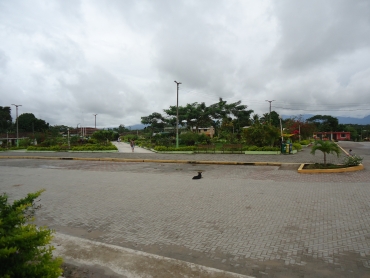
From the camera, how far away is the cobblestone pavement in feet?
12.6

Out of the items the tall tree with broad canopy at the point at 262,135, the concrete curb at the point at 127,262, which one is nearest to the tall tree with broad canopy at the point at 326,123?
the tall tree with broad canopy at the point at 262,135

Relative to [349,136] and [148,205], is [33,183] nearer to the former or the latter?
[148,205]

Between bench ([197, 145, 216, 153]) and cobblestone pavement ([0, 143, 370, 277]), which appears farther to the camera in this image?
bench ([197, 145, 216, 153])

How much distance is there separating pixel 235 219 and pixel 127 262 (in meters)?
2.67

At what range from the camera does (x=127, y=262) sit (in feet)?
12.2

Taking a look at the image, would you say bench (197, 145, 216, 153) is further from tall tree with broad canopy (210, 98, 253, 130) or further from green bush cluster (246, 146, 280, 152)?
tall tree with broad canopy (210, 98, 253, 130)

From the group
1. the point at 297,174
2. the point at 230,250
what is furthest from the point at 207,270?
the point at 297,174

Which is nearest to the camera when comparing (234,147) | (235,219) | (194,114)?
(235,219)

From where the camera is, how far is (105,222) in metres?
5.67

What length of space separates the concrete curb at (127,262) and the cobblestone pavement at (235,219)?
0.36 meters

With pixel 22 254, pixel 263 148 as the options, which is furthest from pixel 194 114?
pixel 22 254

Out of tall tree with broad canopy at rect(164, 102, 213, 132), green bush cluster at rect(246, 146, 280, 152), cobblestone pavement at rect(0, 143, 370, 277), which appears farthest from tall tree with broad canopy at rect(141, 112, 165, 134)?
cobblestone pavement at rect(0, 143, 370, 277)

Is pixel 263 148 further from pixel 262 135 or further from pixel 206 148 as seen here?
pixel 206 148

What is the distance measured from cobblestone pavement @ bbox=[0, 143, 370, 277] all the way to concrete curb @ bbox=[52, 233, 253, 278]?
1.18ft
